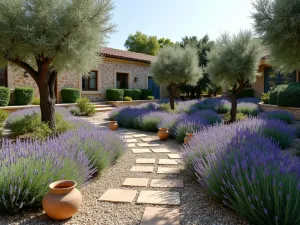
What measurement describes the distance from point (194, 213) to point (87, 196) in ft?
4.50

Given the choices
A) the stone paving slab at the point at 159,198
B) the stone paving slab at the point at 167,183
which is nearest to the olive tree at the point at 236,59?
the stone paving slab at the point at 167,183

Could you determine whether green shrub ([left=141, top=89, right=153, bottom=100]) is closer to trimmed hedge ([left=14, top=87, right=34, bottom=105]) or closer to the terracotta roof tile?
the terracotta roof tile

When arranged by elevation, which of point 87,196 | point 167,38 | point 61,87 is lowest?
point 87,196

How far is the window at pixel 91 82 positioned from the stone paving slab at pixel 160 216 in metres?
13.3

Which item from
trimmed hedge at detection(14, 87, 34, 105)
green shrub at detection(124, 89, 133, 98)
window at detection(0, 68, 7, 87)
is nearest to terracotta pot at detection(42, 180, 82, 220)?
trimmed hedge at detection(14, 87, 34, 105)

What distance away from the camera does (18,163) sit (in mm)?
2668

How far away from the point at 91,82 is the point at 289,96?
10979mm

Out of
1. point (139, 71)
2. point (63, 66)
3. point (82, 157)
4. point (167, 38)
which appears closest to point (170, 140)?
point (63, 66)

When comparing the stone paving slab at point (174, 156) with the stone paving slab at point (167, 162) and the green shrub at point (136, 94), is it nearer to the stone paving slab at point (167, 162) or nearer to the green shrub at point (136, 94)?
the stone paving slab at point (167, 162)

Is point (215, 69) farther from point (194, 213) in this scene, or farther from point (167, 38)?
point (167, 38)

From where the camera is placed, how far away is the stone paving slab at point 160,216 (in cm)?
244

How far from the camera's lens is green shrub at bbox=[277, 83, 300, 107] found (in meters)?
9.96

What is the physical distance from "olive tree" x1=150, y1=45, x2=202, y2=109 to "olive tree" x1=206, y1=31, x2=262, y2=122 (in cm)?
226

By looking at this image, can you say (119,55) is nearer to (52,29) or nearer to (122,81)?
(122,81)
